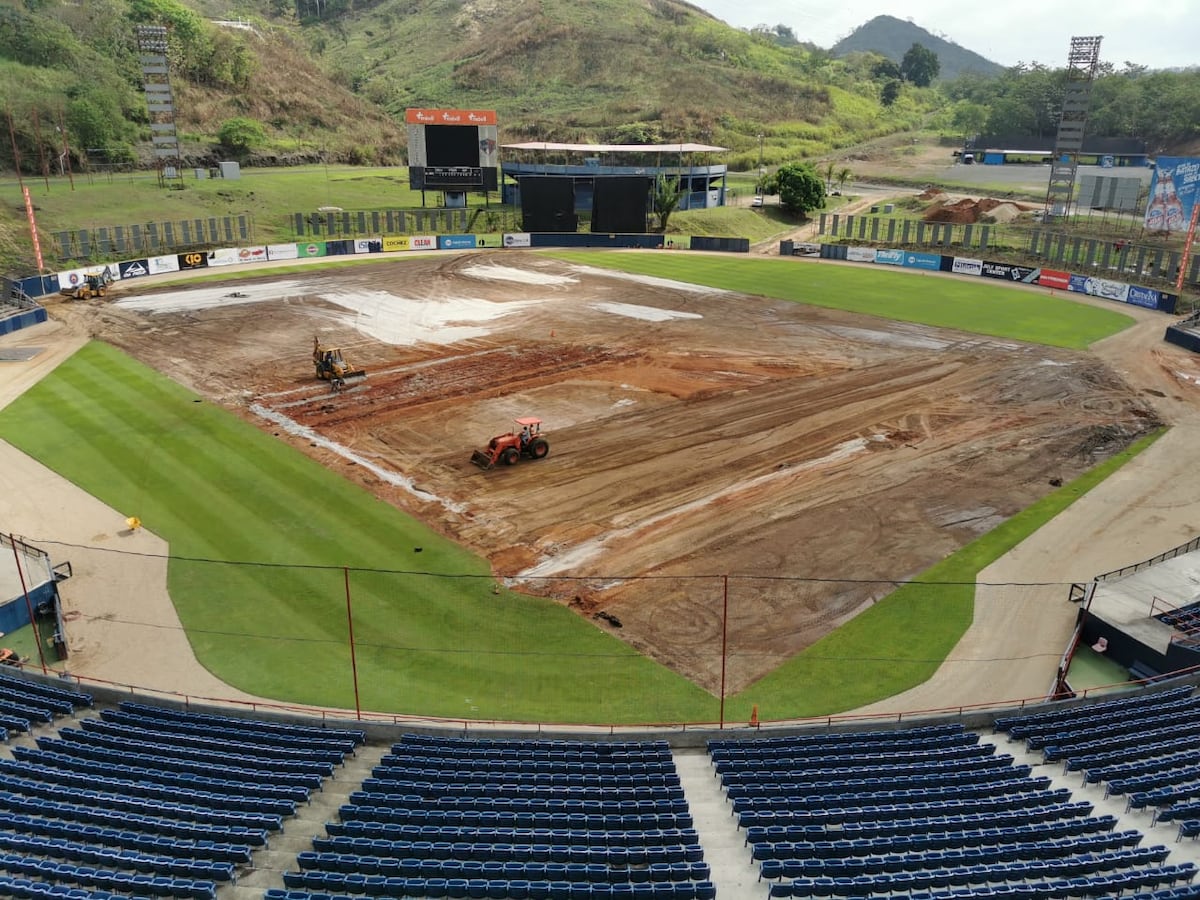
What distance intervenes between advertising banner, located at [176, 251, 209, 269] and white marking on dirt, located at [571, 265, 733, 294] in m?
37.2

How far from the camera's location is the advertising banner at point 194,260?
84438 mm

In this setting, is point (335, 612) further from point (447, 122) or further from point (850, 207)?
point (850, 207)

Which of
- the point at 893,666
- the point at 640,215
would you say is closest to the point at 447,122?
the point at 640,215

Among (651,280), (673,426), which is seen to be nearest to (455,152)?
(651,280)

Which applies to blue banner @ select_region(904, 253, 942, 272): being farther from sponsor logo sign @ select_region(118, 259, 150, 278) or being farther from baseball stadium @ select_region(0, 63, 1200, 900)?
sponsor logo sign @ select_region(118, 259, 150, 278)

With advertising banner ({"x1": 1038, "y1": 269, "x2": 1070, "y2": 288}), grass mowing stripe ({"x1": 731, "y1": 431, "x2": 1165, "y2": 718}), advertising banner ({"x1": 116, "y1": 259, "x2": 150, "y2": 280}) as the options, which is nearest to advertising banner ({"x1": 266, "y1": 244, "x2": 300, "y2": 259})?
advertising banner ({"x1": 116, "y1": 259, "x2": 150, "y2": 280})

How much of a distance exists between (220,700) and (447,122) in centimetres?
9376

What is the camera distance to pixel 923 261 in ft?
315

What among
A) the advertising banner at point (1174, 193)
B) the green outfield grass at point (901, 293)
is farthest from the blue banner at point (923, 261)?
the advertising banner at point (1174, 193)

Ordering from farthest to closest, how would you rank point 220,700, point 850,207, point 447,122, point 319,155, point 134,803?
point 319,155
point 850,207
point 447,122
point 220,700
point 134,803

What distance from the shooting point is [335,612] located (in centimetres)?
2834

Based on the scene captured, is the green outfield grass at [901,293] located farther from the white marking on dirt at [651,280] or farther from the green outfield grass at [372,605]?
the green outfield grass at [372,605]

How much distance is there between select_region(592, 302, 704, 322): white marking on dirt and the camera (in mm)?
67812

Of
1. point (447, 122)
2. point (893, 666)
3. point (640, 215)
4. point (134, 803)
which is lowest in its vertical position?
point (893, 666)
